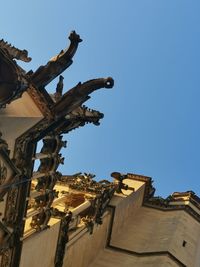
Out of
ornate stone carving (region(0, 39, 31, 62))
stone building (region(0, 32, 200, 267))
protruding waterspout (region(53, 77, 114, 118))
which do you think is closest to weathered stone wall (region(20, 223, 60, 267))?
stone building (region(0, 32, 200, 267))

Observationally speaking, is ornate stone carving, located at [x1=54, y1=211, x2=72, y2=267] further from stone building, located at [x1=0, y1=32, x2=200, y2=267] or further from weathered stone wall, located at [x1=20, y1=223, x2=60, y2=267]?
weathered stone wall, located at [x1=20, y1=223, x2=60, y2=267]

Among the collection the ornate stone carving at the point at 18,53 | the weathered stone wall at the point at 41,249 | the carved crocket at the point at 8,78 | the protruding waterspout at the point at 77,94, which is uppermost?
the ornate stone carving at the point at 18,53

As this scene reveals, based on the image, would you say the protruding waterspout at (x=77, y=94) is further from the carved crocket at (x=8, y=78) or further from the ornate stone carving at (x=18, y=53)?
the carved crocket at (x=8, y=78)

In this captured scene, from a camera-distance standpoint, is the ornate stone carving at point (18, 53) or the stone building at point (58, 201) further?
the ornate stone carving at point (18, 53)

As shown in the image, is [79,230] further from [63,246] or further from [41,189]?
[41,189]

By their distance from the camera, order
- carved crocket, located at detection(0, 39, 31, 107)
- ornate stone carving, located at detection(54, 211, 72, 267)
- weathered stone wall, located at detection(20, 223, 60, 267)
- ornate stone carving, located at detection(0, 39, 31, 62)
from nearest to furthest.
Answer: carved crocket, located at detection(0, 39, 31, 107) → ornate stone carving, located at detection(0, 39, 31, 62) → weathered stone wall, located at detection(20, 223, 60, 267) → ornate stone carving, located at detection(54, 211, 72, 267)

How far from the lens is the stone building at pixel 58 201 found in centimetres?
1680

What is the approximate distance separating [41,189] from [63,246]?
3.30 m

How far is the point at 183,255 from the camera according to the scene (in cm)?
3072

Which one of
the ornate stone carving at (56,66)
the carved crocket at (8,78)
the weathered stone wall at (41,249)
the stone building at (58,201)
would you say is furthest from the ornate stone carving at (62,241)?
the carved crocket at (8,78)

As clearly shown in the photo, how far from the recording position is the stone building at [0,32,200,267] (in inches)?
661

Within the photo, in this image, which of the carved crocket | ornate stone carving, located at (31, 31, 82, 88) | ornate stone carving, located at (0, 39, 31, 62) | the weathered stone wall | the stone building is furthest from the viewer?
the weathered stone wall

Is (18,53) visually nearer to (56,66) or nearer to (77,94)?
(56,66)

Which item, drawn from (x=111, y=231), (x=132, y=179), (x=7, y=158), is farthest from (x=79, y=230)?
(x=132, y=179)
